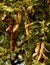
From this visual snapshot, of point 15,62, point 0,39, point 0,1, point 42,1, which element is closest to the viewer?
point 42,1

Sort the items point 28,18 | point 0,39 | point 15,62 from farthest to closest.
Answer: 1. point 15,62
2. point 0,39
3. point 28,18

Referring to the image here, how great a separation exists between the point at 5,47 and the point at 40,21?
27.5 inches

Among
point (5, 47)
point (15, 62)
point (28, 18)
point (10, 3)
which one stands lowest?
point (15, 62)

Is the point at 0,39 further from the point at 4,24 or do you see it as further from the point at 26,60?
the point at 26,60

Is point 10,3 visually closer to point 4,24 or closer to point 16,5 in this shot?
point 16,5

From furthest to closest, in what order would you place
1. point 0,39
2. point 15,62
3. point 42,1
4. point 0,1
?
point 15,62 → point 0,39 → point 0,1 → point 42,1

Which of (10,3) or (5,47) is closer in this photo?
(10,3)

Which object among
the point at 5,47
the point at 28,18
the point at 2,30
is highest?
the point at 28,18

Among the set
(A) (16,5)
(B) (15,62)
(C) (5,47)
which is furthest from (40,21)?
(B) (15,62)

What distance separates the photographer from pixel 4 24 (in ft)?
9.73

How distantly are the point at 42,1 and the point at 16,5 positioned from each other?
290 millimetres

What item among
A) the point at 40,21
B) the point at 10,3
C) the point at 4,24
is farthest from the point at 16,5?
the point at 4,24

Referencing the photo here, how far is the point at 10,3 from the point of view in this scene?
2.60m

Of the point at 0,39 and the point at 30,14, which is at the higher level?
the point at 30,14
